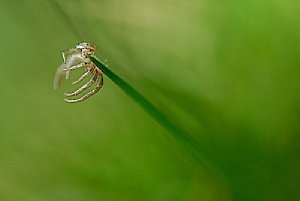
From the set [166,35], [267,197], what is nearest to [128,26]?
[166,35]

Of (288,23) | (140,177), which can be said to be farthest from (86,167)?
(288,23)

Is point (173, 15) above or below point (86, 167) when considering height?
above

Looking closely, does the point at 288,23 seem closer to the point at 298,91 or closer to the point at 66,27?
the point at 298,91

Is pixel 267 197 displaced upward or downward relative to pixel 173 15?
downward

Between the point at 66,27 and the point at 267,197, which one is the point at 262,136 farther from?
the point at 66,27

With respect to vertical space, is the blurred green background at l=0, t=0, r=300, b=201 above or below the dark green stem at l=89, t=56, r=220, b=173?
above

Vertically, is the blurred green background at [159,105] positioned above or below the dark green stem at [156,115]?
above
